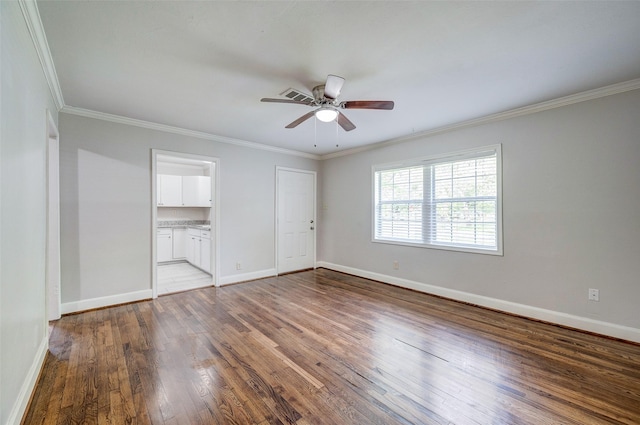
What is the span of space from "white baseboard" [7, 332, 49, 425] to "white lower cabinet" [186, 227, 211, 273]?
2.93 metres

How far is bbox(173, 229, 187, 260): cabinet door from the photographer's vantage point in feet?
20.9

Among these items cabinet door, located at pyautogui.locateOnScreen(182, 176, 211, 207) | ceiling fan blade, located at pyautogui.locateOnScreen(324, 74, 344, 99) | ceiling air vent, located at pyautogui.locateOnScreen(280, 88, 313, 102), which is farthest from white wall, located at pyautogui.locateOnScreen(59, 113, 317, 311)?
ceiling fan blade, located at pyautogui.locateOnScreen(324, 74, 344, 99)

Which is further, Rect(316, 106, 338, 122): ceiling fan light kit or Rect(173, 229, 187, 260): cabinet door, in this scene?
Rect(173, 229, 187, 260): cabinet door

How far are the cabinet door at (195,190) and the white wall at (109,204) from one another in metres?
2.27

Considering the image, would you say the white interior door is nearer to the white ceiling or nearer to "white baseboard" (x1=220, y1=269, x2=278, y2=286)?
"white baseboard" (x1=220, y1=269, x2=278, y2=286)

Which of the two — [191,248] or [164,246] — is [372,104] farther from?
[164,246]

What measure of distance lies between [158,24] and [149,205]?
266 centimetres

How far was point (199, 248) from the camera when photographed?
5645 mm

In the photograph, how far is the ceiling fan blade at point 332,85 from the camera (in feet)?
6.81

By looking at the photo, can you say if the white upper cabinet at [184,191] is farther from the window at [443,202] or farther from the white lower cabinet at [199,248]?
the window at [443,202]

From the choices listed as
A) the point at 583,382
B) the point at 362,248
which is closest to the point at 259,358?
the point at 583,382

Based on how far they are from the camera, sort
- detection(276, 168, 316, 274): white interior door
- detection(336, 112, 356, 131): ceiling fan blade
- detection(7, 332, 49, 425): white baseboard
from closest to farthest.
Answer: detection(7, 332, 49, 425): white baseboard
detection(336, 112, 356, 131): ceiling fan blade
detection(276, 168, 316, 274): white interior door

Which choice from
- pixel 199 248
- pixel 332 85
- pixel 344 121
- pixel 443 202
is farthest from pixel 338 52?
pixel 199 248

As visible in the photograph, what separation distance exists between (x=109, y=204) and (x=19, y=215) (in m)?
2.09
